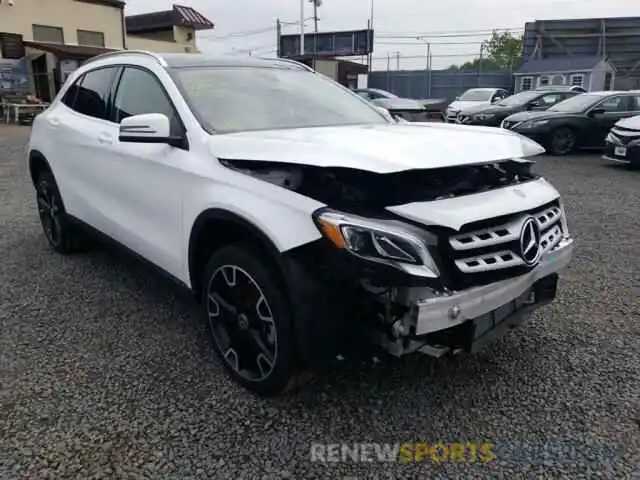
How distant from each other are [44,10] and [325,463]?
26274 millimetres

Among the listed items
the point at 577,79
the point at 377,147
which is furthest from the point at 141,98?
the point at 577,79

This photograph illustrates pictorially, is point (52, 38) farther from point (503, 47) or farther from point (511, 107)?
point (503, 47)

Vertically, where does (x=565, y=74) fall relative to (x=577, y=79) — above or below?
above

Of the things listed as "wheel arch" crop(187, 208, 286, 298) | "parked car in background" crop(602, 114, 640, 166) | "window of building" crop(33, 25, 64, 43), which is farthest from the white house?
"wheel arch" crop(187, 208, 286, 298)

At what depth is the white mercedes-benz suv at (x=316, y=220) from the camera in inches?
83.7

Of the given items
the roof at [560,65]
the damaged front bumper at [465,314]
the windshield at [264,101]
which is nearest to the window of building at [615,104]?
the windshield at [264,101]

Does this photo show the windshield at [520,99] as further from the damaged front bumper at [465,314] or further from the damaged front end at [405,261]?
the damaged front end at [405,261]

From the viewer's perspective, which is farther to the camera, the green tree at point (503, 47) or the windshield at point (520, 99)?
the green tree at point (503, 47)

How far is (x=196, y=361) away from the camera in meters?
2.96

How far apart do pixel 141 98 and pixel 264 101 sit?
79cm

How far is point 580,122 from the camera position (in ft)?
37.9

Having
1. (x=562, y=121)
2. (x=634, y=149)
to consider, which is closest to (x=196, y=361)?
(x=634, y=149)

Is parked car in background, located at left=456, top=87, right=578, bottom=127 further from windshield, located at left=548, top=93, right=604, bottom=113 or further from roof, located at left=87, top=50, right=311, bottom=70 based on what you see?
roof, located at left=87, top=50, right=311, bottom=70

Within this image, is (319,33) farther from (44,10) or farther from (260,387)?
(260,387)
